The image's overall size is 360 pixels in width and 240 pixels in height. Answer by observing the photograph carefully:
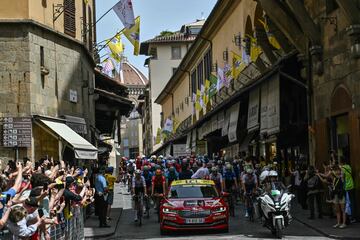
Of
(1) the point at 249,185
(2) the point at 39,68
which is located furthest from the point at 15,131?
(1) the point at 249,185

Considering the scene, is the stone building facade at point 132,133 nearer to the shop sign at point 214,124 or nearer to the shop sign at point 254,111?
the shop sign at point 214,124

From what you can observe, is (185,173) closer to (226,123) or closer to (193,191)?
(193,191)

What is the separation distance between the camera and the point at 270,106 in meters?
23.0

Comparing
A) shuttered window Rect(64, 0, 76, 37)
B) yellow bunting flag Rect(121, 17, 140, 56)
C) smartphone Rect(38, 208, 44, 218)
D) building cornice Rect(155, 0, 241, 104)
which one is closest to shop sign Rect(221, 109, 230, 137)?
yellow bunting flag Rect(121, 17, 140, 56)

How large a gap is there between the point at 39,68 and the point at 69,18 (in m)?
4.17

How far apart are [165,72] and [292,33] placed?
66728mm

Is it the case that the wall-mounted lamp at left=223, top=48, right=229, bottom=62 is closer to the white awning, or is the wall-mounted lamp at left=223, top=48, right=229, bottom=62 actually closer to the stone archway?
the white awning

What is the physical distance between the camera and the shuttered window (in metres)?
24.4

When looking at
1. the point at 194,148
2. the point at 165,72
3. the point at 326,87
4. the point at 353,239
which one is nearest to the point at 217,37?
the point at 194,148

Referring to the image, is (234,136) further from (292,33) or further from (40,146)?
(40,146)

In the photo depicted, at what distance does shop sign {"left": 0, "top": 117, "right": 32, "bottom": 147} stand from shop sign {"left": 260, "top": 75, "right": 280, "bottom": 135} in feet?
27.0

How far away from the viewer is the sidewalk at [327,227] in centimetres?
1554

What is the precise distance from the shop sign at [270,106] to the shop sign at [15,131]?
8.22 metres

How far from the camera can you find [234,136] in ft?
95.5
